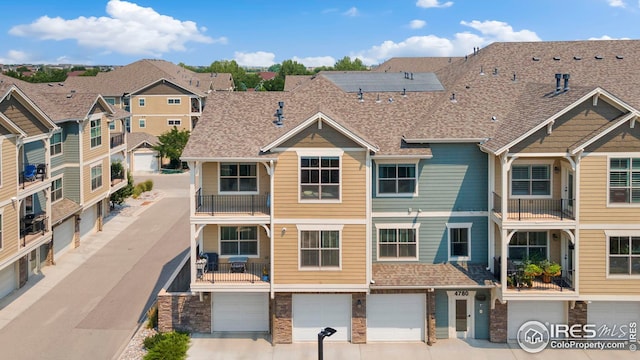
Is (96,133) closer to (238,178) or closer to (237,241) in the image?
(238,178)

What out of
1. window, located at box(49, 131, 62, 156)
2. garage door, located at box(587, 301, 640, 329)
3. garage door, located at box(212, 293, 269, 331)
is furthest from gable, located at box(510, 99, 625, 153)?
window, located at box(49, 131, 62, 156)

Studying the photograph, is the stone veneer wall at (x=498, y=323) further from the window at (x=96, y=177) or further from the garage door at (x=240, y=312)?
the window at (x=96, y=177)

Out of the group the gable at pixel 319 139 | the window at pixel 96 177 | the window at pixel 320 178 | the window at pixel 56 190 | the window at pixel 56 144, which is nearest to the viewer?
the gable at pixel 319 139

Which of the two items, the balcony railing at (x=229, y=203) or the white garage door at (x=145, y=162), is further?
the white garage door at (x=145, y=162)

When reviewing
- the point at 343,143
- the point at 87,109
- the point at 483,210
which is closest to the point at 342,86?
the point at 343,143

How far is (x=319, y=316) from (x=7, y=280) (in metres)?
14.5

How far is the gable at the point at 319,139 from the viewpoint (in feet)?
68.2

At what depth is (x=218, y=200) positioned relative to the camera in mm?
22281

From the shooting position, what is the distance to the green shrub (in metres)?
19.8

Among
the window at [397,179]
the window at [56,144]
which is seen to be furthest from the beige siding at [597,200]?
the window at [56,144]

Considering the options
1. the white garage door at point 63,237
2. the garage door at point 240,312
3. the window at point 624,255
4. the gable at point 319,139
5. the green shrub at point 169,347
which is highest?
the gable at point 319,139

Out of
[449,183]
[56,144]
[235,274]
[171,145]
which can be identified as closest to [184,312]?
[235,274]

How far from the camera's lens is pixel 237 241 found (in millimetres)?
22672

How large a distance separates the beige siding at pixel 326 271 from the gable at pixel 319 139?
9.52ft
